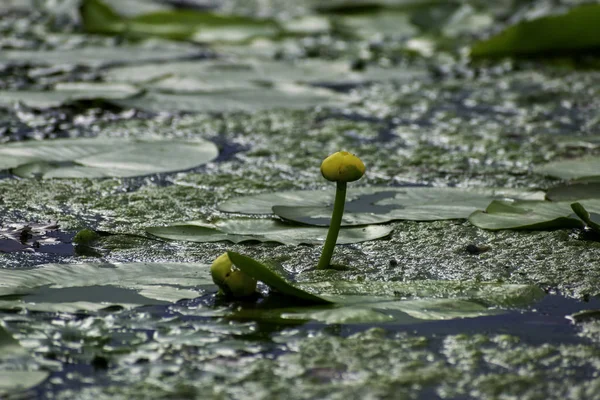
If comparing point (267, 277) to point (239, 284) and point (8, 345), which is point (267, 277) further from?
point (8, 345)

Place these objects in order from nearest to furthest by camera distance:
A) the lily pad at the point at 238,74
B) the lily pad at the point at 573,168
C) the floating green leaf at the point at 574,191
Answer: the floating green leaf at the point at 574,191
the lily pad at the point at 573,168
the lily pad at the point at 238,74

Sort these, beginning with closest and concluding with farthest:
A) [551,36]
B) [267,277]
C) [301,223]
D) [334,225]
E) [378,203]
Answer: [267,277] < [334,225] < [301,223] < [378,203] < [551,36]

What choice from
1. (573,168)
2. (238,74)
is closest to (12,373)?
(573,168)

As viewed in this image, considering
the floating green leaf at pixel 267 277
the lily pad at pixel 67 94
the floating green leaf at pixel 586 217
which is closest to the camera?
the floating green leaf at pixel 267 277

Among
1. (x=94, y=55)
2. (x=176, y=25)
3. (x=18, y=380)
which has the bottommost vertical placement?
(x=18, y=380)

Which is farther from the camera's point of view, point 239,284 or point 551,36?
point 551,36

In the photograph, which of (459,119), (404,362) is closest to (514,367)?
(404,362)

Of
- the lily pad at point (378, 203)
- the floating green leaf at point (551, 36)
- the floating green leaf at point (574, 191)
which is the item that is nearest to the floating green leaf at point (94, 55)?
the floating green leaf at point (551, 36)

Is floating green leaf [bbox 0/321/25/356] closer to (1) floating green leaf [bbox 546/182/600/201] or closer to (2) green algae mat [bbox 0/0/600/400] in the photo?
(2) green algae mat [bbox 0/0/600/400]

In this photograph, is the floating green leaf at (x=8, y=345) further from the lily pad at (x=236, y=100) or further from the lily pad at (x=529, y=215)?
the lily pad at (x=236, y=100)
